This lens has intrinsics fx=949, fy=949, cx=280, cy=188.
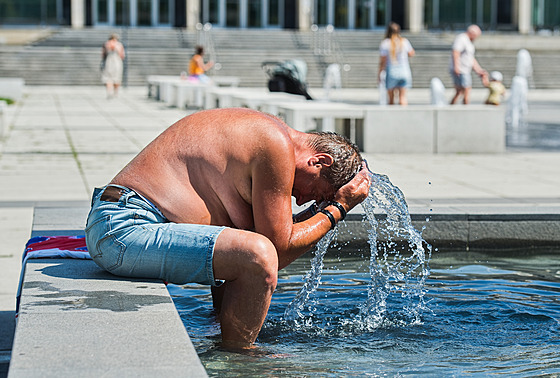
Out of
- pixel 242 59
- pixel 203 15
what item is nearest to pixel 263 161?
pixel 242 59

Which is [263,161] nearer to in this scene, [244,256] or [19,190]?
[244,256]

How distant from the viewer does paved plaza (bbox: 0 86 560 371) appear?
695 centimetres

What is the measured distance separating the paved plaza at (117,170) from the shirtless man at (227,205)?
0.84 meters

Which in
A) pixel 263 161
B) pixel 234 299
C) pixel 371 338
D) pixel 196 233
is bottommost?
pixel 371 338

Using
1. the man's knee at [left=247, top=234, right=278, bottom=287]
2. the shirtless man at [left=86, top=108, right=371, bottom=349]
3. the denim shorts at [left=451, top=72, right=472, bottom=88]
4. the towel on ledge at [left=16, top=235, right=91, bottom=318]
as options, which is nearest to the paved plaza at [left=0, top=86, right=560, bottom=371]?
the towel on ledge at [left=16, top=235, right=91, bottom=318]

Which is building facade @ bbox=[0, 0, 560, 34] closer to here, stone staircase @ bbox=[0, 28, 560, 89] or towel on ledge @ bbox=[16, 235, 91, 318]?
stone staircase @ bbox=[0, 28, 560, 89]

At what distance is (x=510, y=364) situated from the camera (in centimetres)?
415

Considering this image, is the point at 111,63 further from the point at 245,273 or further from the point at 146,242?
the point at 245,273

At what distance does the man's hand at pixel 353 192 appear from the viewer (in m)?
4.07

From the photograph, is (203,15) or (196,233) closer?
(196,233)

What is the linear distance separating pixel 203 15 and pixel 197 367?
50.4 m

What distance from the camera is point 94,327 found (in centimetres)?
329

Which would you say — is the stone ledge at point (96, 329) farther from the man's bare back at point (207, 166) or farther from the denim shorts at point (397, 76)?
the denim shorts at point (397, 76)

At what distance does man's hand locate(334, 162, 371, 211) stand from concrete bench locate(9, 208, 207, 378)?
851 millimetres
